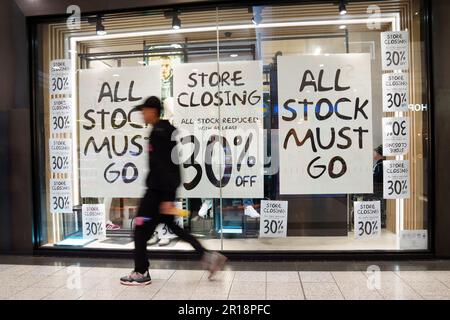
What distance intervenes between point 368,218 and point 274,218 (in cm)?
106

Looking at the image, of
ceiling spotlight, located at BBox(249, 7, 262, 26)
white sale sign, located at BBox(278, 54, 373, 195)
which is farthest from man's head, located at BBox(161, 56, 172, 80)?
white sale sign, located at BBox(278, 54, 373, 195)

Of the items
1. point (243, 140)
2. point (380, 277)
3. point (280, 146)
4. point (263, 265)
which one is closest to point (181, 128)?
point (243, 140)

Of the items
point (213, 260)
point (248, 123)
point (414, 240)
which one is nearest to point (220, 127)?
point (248, 123)

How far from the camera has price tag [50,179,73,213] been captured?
4887mm

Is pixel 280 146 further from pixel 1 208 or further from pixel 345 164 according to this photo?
pixel 1 208

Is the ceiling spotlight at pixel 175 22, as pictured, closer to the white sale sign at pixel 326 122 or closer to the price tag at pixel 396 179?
the white sale sign at pixel 326 122

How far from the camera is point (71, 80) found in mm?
4836

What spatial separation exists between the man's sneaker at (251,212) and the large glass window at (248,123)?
27mm

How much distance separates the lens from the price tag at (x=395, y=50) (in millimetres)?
4391

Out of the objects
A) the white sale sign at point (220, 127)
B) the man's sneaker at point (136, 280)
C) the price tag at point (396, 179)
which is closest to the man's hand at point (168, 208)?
the man's sneaker at point (136, 280)

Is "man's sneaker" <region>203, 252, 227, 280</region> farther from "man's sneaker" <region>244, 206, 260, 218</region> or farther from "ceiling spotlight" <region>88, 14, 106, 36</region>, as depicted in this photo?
"ceiling spotlight" <region>88, 14, 106, 36</region>

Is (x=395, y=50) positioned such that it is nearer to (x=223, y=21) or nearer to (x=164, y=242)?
(x=223, y=21)

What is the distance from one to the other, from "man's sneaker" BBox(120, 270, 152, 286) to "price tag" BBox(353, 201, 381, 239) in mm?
2397
